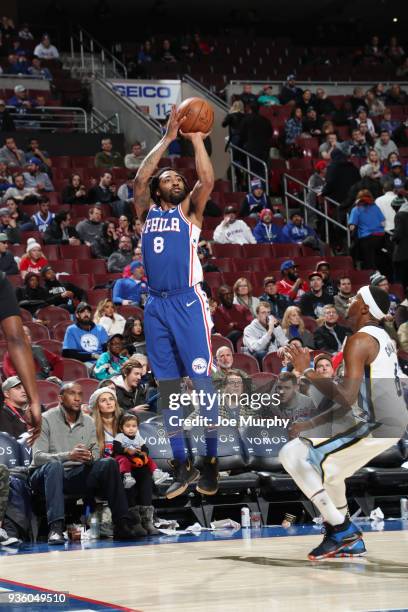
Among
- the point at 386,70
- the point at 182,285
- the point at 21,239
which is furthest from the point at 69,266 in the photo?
the point at 386,70

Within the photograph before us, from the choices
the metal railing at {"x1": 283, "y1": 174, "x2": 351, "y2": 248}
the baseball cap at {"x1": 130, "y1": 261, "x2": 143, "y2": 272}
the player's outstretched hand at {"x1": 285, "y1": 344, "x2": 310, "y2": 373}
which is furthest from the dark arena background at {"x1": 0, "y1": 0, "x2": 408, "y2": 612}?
the baseball cap at {"x1": 130, "y1": 261, "x2": 143, "y2": 272}

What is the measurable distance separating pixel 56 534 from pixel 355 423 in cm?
278

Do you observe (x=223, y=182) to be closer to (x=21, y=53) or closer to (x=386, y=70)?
(x=21, y=53)

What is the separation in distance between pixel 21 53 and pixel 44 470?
14.0m

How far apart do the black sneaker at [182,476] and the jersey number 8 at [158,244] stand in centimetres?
139

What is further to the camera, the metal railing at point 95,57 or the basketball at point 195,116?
the metal railing at point 95,57

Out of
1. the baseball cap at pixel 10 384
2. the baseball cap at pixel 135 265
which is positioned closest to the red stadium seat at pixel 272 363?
the baseball cap at pixel 135 265

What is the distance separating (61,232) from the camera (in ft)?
49.6

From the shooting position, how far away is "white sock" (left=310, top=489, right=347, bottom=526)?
7.12 meters

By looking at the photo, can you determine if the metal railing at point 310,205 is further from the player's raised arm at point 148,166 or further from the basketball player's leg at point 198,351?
the basketball player's leg at point 198,351

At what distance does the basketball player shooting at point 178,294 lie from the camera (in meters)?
7.07

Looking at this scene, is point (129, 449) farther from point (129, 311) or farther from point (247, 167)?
point (247, 167)

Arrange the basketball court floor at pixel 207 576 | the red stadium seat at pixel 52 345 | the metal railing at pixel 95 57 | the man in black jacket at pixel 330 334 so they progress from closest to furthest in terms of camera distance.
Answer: the basketball court floor at pixel 207 576 → the red stadium seat at pixel 52 345 → the man in black jacket at pixel 330 334 → the metal railing at pixel 95 57

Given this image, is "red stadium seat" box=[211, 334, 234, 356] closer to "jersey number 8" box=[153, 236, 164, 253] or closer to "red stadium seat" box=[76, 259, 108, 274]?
"red stadium seat" box=[76, 259, 108, 274]
